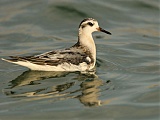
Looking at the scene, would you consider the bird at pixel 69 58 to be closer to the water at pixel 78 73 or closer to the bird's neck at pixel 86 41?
Answer: the bird's neck at pixel 86 41

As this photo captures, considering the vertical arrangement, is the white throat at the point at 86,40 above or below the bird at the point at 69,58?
above

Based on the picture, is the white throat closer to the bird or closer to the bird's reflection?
the bird

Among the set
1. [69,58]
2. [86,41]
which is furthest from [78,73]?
[86,41]

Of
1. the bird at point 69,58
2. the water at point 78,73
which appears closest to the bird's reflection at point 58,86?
the water at point 78,73

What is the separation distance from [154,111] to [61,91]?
2.47 metres

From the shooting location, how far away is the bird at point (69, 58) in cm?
1318

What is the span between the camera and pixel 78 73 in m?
13.8

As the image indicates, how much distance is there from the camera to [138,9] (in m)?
21.0

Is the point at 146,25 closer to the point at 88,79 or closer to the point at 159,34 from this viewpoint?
the point at 159,34

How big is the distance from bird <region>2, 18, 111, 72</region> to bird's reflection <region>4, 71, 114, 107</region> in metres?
0.23

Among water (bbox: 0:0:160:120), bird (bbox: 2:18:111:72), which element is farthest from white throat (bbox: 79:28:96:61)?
water (bbox: 0:0:160:120)

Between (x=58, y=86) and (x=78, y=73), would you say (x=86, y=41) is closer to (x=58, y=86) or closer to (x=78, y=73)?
(x=78, y=73)

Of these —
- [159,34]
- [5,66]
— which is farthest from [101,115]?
[159,34]

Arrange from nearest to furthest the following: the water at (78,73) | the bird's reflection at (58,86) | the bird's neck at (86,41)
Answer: the water at (78,73)
the bird's reflection at (58,86)
the bird's neck at (86,41)
